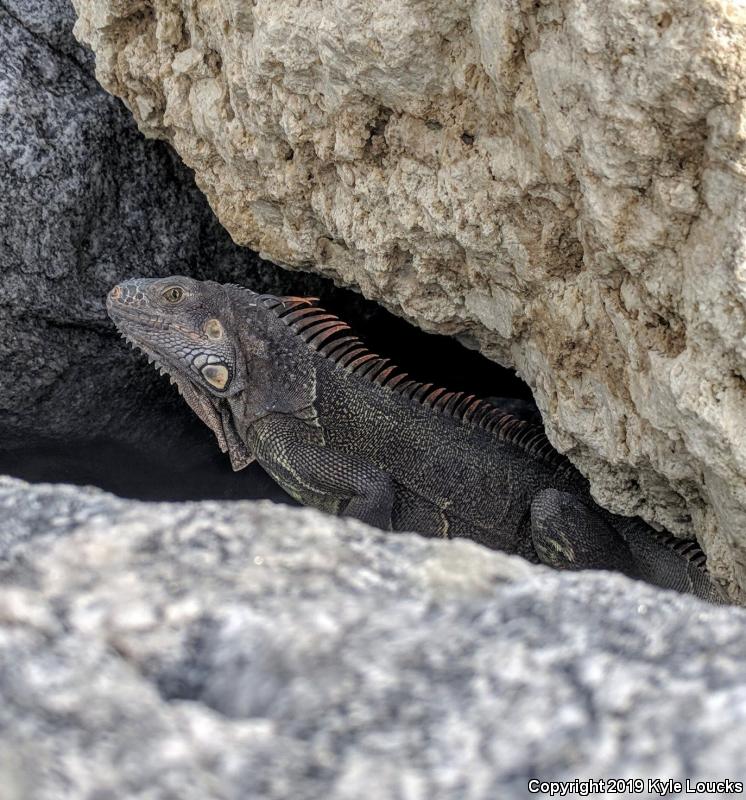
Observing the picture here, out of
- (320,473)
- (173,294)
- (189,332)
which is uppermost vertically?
(173,294)

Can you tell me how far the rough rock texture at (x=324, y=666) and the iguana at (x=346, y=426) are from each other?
2.25m

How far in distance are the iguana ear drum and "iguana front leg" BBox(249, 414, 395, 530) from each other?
27 cm

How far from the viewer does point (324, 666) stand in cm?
147

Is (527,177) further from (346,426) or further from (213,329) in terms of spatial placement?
(213,329)

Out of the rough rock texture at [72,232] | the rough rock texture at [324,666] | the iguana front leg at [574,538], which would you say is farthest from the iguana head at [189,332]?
the rough rock texture at [324,666]

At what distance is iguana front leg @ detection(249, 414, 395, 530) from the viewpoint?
158 inches

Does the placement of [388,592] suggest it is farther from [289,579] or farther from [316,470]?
[316,470]

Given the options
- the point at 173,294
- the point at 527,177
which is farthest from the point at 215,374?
the point at 527,177

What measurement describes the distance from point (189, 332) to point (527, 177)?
197cm

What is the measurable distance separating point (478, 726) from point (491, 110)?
6.55 ft

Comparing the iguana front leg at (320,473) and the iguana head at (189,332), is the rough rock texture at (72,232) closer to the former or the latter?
the iguana head at (189,332)

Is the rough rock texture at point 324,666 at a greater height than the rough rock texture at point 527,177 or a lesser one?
lesser

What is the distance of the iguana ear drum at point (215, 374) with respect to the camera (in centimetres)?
421

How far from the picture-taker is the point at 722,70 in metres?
2.05
